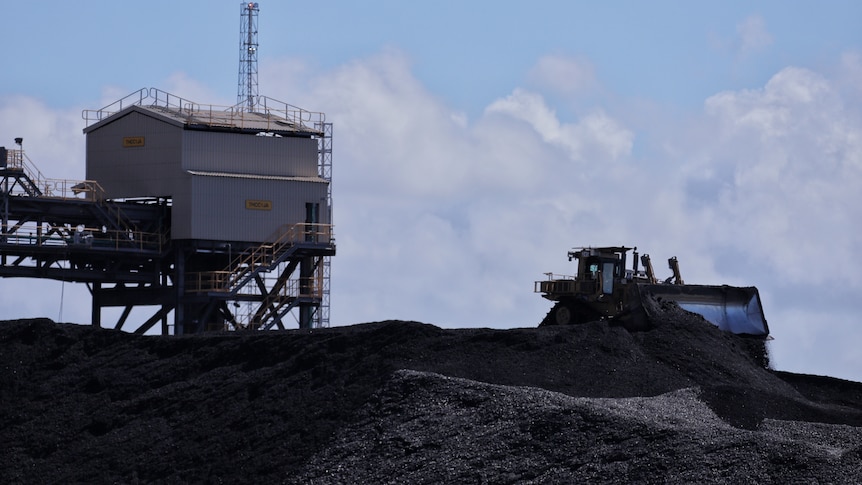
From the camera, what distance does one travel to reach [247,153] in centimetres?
5356

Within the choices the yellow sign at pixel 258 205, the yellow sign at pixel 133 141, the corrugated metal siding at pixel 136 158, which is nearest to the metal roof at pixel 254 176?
the corrugated metal siding at pixel 136 158

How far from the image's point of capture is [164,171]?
53.4m

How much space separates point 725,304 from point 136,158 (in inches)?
792

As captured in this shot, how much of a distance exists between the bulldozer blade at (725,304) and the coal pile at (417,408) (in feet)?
5.75

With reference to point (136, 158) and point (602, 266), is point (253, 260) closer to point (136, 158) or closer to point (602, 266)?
point (136, 158)

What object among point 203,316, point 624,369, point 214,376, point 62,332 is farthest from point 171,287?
point 624,369

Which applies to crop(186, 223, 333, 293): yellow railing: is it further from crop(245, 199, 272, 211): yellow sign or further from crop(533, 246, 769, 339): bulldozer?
crop(533, 246, 769, 339): bulldozer

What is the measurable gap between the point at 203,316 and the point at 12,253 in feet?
20.0

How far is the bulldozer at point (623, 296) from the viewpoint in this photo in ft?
143

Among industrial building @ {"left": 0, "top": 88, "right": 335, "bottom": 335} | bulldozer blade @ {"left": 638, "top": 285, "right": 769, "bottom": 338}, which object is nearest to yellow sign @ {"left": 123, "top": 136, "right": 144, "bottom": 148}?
industrial building @ {"left": 0, "top": 88, "right": 335, "bottom": 335}

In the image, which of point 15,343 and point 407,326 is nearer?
point 407,326

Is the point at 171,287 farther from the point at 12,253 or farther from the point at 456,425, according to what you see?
the point at 456,425

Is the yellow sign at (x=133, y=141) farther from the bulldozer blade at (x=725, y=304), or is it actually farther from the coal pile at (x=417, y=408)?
the bulldozer blade at (x=725, y=304)

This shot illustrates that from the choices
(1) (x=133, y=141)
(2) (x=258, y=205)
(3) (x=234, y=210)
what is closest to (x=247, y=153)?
Result: (2) (x=258, y=205)
